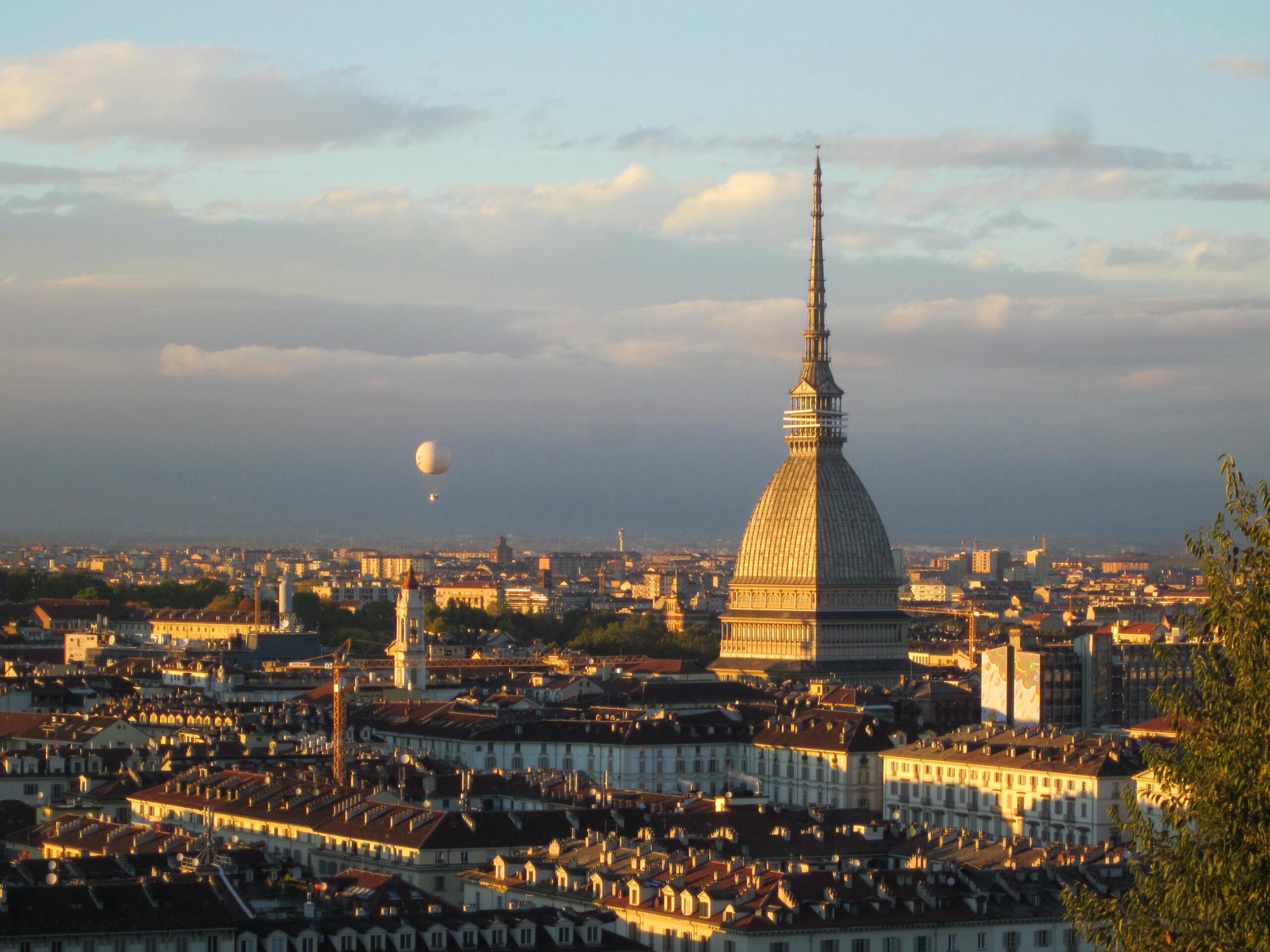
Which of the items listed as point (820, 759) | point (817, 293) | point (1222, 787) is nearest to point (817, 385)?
point (817, 293)

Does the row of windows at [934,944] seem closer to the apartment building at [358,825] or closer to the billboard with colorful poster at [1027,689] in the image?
the apartment building at [358,825]

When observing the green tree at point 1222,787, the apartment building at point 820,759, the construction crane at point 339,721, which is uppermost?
the green tree at point 1222,787

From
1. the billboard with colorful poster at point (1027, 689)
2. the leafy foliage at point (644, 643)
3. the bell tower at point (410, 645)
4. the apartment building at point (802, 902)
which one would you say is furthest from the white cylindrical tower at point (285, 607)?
the apartment building at point (802, 902)

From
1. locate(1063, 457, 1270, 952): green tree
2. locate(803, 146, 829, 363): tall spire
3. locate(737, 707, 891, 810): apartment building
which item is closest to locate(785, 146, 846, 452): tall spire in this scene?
locate(803, 146, 829, 363): tall spire

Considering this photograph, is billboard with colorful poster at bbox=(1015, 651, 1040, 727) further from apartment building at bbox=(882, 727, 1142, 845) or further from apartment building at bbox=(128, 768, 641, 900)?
apartment building at bbox=(128, 768, 641, 900)

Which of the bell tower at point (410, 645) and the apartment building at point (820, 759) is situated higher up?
the bell tower at point (410, 645)

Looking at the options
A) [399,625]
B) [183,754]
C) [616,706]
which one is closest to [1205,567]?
[183,754]

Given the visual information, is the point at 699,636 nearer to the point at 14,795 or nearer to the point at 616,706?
the point at 616,706

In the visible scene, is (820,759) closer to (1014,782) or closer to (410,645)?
(1014,782)
